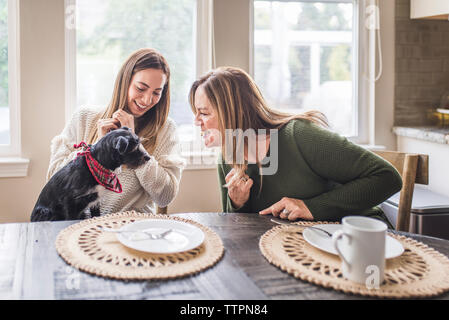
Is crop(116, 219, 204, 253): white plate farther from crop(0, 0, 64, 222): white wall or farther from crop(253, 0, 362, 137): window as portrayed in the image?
crop(253, 0, 362, 137): window

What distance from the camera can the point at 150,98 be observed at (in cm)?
169

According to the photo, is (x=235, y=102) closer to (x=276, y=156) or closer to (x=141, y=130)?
(x=276, y=156)

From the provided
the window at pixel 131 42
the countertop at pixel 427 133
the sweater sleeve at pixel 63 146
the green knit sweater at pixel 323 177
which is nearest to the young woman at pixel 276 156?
the green knit sweater at pixel 323 177

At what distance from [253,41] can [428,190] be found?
128 centimetres

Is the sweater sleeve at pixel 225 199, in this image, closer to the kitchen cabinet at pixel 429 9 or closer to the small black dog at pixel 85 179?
the small black dog at pixel 85 179

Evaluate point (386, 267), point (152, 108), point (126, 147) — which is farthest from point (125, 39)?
point (386, 267)

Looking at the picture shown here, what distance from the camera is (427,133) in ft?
8.42

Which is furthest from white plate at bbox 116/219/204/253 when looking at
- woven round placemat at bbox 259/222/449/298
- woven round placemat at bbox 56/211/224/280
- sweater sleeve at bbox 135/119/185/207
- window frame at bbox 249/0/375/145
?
window frame at bbox 249/0/375/145

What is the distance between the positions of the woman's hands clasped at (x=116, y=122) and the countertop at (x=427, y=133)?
168 cm

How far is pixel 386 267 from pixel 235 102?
0.75 meters

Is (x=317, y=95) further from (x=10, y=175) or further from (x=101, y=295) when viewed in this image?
(x=101, y=295)

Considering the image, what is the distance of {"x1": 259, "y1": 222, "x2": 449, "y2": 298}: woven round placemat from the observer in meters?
0.86

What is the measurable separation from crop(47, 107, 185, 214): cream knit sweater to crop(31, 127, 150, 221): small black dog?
0.31 m
